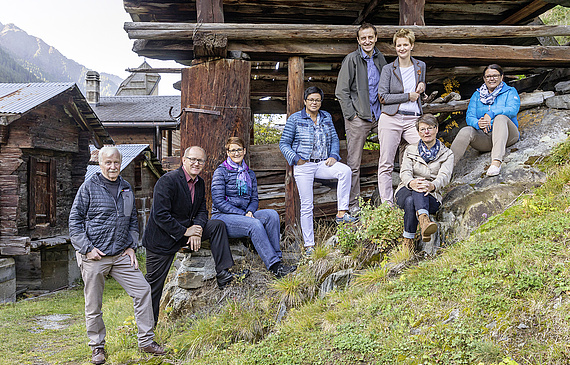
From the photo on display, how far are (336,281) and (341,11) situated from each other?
467 cm

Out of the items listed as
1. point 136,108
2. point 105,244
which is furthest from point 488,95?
point 136,108

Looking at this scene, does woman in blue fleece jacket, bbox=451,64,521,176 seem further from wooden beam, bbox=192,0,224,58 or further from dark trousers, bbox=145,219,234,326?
wooden beam, bbox=192,0,224,58

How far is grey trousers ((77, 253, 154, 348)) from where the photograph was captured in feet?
13.1

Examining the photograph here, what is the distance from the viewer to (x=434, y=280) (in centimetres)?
354

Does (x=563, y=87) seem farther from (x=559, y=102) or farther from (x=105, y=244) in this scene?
(x=105, y=244)

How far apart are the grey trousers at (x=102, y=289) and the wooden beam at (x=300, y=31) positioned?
10.2 ft

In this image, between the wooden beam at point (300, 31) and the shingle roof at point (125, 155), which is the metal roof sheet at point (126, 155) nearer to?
the shingle roof at point (125, 155)

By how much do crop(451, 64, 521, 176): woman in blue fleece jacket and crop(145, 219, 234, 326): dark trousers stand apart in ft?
10.3

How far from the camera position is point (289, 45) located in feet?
19.3

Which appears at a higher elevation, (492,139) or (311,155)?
(492,139)

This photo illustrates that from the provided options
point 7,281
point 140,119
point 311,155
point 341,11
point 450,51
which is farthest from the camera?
point 140,119

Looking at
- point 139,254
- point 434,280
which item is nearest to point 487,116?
point 434,280

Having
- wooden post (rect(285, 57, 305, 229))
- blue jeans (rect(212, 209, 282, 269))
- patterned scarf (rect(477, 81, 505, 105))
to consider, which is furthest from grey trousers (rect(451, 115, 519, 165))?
blue jeans (rect(212, 209, 282, 269))

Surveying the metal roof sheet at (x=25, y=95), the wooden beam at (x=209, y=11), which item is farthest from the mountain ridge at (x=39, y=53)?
the wooden beam at (x=209, y=11)
